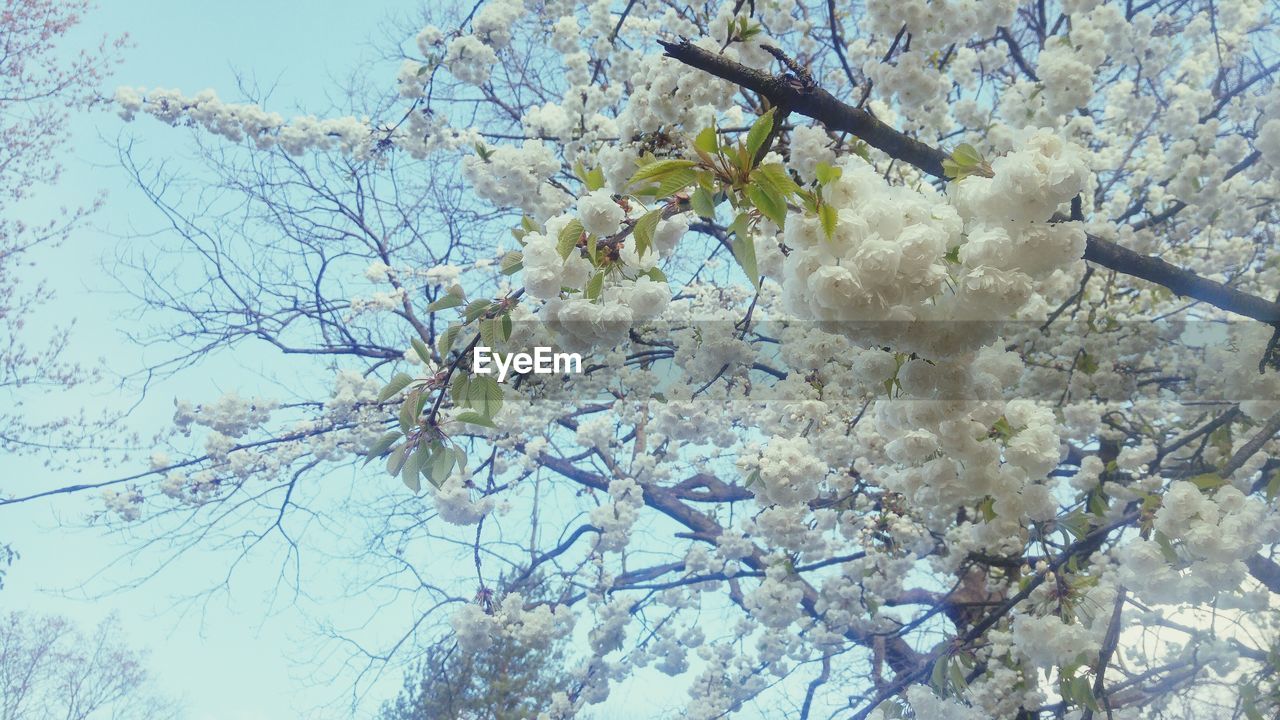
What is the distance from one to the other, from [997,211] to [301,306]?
17.0ft

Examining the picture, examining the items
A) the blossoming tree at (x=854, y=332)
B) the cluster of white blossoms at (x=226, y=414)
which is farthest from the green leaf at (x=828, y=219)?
the cluster of white blossoms at (x=226, y=414)

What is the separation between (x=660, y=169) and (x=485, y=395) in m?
0.48

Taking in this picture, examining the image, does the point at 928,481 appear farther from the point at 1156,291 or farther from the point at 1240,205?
the point at 1240,205

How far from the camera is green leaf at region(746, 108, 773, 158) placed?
99 centimetres

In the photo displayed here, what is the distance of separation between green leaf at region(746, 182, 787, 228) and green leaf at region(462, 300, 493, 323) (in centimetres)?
48

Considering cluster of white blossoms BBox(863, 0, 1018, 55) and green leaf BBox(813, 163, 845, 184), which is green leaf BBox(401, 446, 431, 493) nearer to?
green leaf BBox(813, 163, 845, 184)

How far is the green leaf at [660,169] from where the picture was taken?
99cm

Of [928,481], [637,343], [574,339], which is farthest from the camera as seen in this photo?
[637,343]

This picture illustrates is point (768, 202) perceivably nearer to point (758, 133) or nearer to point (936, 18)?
point (758, 133)

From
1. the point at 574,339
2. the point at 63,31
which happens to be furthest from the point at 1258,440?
the point at 63,31

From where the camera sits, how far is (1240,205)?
3473 millimetres

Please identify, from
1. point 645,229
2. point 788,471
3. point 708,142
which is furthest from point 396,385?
point 788,471

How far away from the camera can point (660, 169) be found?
992 mm

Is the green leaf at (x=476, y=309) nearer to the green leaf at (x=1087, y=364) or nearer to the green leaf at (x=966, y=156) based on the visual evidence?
the green leaf at (x=966, y=156)
